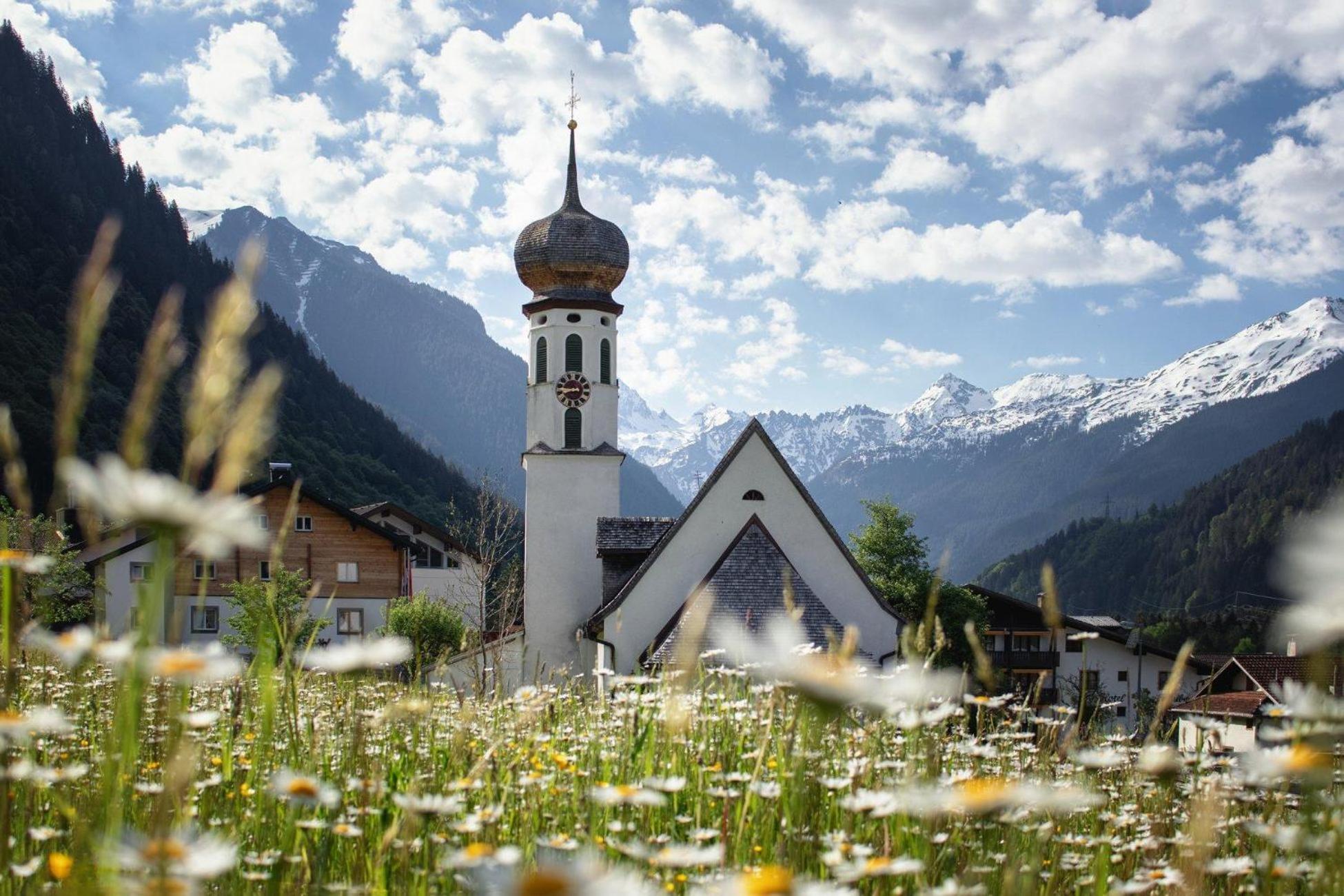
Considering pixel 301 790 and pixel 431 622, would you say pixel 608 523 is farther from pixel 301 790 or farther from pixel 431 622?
pixel 301 790

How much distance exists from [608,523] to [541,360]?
6925 millimetres

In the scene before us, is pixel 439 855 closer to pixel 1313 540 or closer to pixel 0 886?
pixel 0 886

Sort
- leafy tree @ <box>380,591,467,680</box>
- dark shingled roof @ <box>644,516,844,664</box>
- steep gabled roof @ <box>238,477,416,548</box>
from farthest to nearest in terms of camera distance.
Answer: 1. steep gabled roof @ <box>238,477,416,548</box>
2. leafy tree @ <box>380,591,467,680</box>
3. dark shingled roof @ <box>644,516,844,664</box>

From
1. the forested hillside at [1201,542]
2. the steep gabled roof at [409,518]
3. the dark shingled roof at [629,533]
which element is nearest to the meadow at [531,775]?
the dark shingled roof at [629,533]

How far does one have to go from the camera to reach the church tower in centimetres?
3775

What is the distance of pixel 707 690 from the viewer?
5.79 metres

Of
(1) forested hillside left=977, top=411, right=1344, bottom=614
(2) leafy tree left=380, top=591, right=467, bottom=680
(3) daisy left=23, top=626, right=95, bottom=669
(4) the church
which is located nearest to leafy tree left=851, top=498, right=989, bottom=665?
(4) the church

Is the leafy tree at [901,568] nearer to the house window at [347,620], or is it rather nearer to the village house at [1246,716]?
the house window at [347,620]

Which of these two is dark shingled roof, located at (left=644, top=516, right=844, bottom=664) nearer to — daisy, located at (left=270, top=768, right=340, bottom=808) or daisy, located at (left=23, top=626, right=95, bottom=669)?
daisy, located at (left=23, top=626, right=95, bottom=669)

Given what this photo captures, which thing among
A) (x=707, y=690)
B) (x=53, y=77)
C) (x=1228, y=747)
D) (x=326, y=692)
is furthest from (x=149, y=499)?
(x=53, y=77)

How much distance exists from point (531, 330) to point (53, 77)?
413 feet

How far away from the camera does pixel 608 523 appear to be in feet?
117

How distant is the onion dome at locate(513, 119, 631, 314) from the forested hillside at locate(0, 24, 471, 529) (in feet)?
142

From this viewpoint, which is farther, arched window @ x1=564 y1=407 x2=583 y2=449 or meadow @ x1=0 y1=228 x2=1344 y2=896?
arched window @ x1=564 y1=407 x2=583 y2=449
